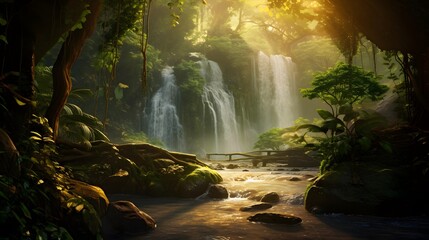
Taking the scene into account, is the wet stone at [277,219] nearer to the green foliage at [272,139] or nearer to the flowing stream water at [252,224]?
the flowing stream water at [252,224]

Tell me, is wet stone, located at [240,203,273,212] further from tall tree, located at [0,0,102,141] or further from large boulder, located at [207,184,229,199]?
tall tree, located at [0,0,102,141]

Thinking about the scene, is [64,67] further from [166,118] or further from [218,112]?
[218,112]

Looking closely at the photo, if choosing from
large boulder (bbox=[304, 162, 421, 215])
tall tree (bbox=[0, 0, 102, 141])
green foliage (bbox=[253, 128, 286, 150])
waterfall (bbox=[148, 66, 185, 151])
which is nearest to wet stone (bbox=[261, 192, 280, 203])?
large boulder (bbox=[304, 162, 421, 215])

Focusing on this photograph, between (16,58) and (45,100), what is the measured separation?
19.2 feet

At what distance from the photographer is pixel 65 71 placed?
22.1ft

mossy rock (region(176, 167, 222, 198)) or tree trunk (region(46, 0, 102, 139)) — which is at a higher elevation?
tree trunk (region(46, 0, 102, 139))

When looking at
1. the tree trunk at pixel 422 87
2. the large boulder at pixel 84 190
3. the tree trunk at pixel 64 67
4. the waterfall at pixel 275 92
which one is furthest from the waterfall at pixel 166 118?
the large boulder at pixel 84 190

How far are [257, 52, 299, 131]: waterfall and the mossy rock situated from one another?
3040 centimetres

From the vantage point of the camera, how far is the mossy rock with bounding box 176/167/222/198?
35.3 feet

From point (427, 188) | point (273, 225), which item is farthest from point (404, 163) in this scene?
point (273, 225)

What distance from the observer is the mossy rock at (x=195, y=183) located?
35.3ft

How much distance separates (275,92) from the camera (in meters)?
42.3

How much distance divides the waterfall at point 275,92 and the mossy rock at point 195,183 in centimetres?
3040

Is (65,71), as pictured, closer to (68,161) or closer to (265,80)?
(68,161)
